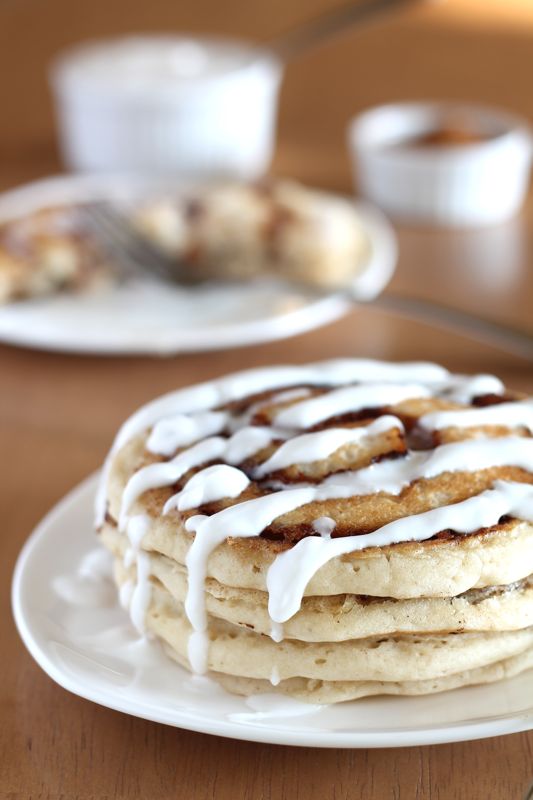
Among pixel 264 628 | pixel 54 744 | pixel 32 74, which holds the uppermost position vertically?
pixel 32 74

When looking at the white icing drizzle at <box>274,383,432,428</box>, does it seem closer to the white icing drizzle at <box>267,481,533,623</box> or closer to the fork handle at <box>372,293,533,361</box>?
the white icing drizzle at <box>267,481,533,623</box>

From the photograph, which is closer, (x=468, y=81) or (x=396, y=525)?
(x=396, y=525)

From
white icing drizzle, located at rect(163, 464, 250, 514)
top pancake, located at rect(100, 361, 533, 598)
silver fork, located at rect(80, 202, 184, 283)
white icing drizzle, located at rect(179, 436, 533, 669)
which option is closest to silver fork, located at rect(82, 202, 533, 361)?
silver fork, located at rect(80, 202, 184, 283)

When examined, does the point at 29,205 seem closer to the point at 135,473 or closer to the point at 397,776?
the point at 135,473

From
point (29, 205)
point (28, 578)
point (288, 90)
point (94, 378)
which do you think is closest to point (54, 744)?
point (28, 578)

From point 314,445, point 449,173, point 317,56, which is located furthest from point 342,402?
point 317,56

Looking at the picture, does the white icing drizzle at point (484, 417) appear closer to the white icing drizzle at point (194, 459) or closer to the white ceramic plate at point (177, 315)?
the white icing drizzle at point (194, 459)
